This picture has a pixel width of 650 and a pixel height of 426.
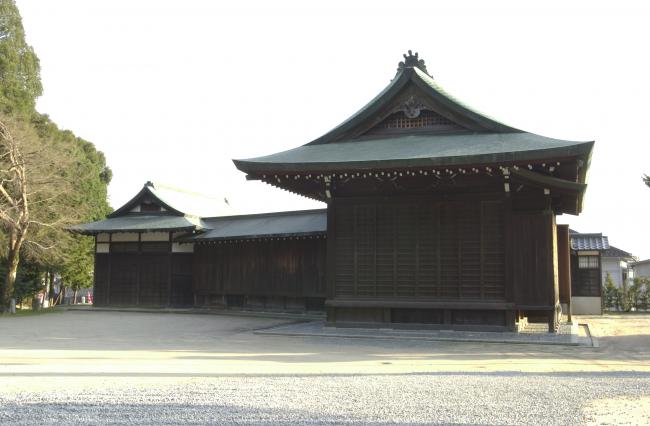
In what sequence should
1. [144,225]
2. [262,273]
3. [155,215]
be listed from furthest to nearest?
[155,215] < [144,225] < [262,273]

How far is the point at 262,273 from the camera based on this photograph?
2270 cm

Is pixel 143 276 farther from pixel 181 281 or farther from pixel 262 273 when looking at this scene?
pixel 262 273

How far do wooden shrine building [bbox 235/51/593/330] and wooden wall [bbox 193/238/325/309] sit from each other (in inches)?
231

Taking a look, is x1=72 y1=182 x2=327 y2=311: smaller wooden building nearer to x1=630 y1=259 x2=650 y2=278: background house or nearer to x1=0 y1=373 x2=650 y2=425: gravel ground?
x1=0 y1=373 x2=650 y2=425: gravel ground

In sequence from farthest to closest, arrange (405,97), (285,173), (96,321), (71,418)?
(96,321) < (405,97) < (285,173) < (71,418)

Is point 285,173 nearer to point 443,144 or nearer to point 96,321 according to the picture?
point 443,144

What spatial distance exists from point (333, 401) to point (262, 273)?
54.5ft

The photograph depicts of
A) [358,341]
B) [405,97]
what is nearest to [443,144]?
[405,97]

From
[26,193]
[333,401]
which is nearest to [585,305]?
[333,401]

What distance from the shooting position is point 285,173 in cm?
1433

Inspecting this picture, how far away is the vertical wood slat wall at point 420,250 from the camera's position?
1404 cm

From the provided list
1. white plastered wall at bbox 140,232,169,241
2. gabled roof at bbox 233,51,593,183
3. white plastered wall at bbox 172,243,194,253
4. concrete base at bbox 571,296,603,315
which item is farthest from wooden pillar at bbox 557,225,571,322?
white plastered wall at bbox 140,232,169,241

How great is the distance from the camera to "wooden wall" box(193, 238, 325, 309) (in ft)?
70.0

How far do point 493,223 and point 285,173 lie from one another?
5.22 metres
